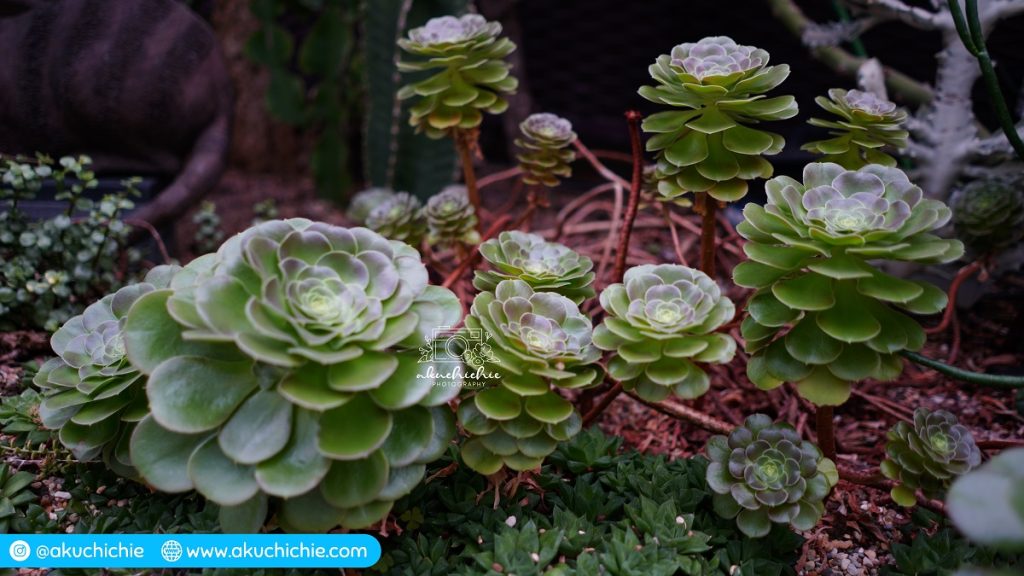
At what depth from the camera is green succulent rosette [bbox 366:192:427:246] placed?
129cm

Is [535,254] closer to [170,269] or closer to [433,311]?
[433,311]

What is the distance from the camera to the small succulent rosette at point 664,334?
0.82 metres

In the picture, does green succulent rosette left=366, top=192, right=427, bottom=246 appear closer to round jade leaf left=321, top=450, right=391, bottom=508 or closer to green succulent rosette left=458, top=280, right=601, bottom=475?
green succulent rosette left=458, top=280, right=601, bottom=475

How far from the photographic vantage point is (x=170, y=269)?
0.98 metres

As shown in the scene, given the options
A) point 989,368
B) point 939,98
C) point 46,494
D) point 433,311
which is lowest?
point 989,368

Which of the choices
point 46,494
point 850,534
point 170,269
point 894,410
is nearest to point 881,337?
point 850,534

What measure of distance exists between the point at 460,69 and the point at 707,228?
1.49 feet

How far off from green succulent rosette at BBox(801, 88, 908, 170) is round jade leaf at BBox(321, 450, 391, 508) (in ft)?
2.30

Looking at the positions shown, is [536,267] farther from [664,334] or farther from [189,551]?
[189,551]

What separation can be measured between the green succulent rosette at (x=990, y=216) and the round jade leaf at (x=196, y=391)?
116cm

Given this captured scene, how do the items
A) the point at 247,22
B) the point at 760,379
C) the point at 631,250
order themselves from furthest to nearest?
the point at 247,22, the point at 631,250, the point at 760,379

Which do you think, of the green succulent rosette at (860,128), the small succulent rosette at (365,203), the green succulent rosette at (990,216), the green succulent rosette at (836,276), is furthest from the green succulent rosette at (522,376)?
the small succulent rosette at (365,203)

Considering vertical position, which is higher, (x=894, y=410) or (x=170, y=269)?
(x=170, y=269)

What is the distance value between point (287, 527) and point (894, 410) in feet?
3.12
